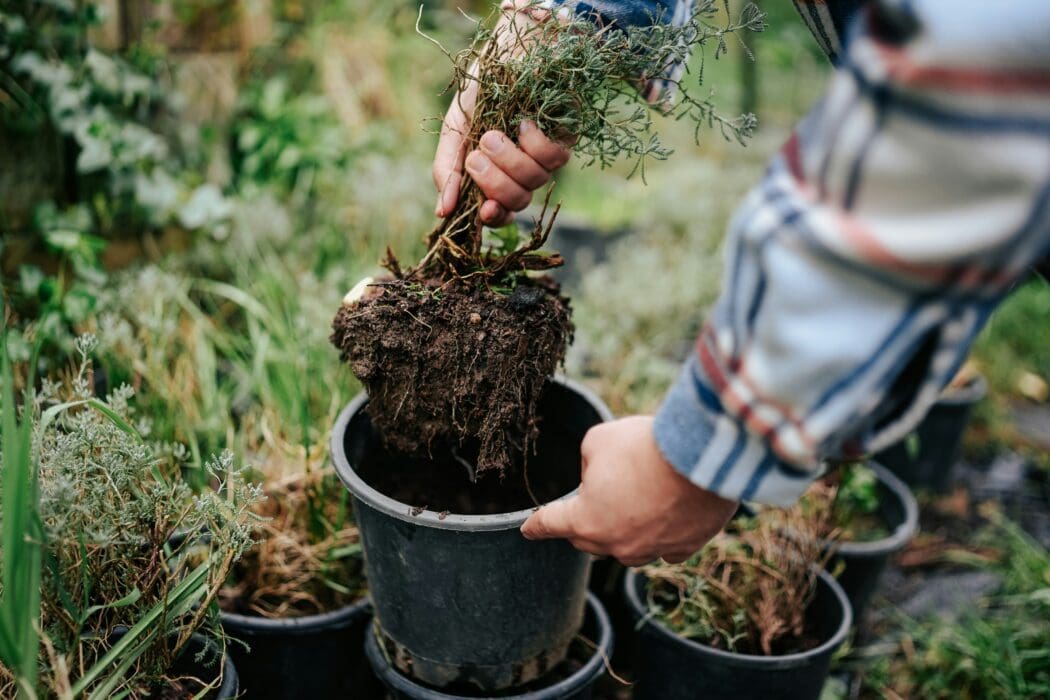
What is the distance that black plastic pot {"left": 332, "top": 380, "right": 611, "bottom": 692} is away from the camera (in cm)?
135

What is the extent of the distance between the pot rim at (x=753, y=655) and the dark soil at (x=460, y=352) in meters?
0.65

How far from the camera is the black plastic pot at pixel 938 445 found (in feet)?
9.30

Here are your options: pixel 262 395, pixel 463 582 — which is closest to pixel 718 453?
pixel 463 582

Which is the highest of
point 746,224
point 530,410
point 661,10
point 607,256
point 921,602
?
point 661,10

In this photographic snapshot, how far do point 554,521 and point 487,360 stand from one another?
1.13 feet

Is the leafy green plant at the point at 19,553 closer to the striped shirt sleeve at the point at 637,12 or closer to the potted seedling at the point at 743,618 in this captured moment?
the striped shirt sleeve at the point at 637,12

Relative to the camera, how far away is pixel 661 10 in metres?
1.32

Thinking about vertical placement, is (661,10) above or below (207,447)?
above

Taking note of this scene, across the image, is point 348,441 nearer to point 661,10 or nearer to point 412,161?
point 661,10

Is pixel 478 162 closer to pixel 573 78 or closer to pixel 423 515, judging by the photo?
pixel 573 78

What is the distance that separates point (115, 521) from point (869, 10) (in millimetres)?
1317

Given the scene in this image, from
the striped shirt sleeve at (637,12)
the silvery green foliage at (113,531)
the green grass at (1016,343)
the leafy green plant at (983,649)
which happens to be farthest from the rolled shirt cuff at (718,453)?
the green grass at (1016,343)

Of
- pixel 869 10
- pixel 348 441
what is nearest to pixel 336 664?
pixel 348 441

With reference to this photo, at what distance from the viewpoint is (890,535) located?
2.35 m
